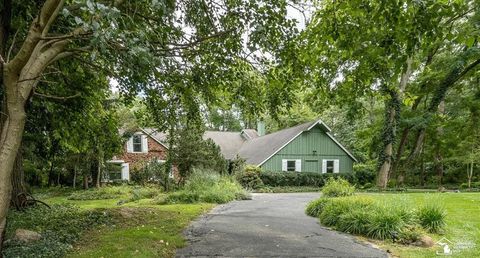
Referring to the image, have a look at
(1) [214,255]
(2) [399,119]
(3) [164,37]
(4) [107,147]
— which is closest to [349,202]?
(1) [214,255]

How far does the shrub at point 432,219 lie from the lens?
289 inches

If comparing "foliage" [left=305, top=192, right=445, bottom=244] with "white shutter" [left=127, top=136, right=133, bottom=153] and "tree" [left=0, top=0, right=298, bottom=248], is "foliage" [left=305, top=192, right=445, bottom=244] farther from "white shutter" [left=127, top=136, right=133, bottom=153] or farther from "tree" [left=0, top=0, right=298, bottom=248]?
"white shutter" [left=127, top=136, right=133, bottom=153]

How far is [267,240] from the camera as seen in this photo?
6672 mm

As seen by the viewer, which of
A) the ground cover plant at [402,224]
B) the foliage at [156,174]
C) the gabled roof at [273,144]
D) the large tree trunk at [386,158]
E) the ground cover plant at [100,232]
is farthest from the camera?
the gabled roof at [273,144]

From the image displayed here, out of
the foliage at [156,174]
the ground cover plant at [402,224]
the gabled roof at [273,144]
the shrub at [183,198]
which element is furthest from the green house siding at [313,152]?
the ground cover plant at [402,224]

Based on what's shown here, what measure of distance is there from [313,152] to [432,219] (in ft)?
68.1

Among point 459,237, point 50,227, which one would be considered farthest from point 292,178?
point 50,227

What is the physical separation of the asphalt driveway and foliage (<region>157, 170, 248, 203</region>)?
4.50m

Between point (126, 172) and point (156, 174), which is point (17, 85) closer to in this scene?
point (156, 174)

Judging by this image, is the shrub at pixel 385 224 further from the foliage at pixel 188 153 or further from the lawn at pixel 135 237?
the foliage at pixel 188 153

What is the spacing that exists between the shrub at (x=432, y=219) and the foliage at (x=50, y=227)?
716 cm

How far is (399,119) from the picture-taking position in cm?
2184

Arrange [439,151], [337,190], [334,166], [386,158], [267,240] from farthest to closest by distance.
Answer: [334,166] → [439,151] → [386,158] → [337,190] → [267,240]

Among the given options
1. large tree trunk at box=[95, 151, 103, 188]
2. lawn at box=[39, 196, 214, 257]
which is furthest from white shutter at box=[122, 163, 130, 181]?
lawn at box=[39, 196, 214, 257]
